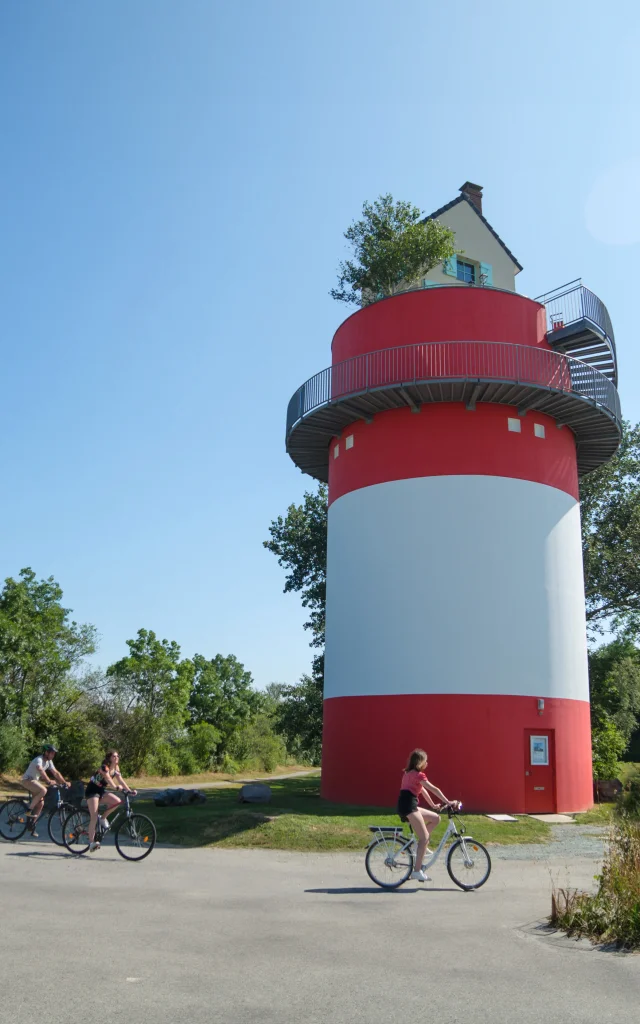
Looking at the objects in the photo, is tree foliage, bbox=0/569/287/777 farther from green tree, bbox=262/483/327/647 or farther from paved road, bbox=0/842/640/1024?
paved road, bbox=0/842/640/1024

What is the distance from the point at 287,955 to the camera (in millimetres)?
6836

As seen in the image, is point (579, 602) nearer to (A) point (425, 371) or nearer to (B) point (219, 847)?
(A) point (425, 371)

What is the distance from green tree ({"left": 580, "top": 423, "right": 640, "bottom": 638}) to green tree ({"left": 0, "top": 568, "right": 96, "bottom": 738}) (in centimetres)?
2108

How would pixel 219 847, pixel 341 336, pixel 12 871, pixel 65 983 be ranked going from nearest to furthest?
pixel 65 983, pixel 12 871, pixel 219 847, pixel 341 336

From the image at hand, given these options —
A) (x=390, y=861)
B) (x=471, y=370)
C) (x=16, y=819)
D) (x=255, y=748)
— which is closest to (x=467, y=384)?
(x=471, y=370)

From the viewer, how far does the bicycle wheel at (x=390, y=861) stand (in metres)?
10.4

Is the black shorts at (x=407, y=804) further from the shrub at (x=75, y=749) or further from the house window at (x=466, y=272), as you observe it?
the shrub at (x=75, y=749)

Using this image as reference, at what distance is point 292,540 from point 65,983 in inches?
1086

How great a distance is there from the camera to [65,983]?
5.87 meters

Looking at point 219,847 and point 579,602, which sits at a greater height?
point 579,602

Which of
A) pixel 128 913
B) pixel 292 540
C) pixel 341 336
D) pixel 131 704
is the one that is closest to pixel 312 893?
pixel 128 913

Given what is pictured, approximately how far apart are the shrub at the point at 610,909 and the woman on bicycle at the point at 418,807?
6.82 ft

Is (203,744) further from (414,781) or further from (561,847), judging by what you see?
(414,781)

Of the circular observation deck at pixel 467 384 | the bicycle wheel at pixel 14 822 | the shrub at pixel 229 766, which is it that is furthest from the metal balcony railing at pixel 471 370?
the shrub at pixel 229 766
